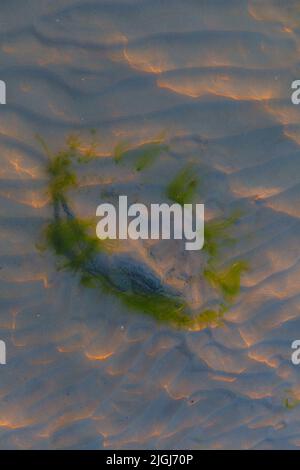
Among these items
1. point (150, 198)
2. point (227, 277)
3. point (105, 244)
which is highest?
point (150, 198)

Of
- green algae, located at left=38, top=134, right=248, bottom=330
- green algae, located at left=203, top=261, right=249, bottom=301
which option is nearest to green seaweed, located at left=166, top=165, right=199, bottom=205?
green algae, located at left=38, top=134, right=248, bottom=330

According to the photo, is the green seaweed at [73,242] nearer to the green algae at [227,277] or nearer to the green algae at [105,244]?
the green algae at [105,244]

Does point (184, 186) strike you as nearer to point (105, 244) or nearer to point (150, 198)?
point (150, 198)

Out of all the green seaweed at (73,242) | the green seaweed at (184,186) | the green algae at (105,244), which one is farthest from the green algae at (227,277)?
the green seaweed at (73,242)

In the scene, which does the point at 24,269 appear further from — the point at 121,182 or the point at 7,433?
the point at 7,433

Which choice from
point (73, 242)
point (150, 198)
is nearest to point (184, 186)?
point (150, 198)
